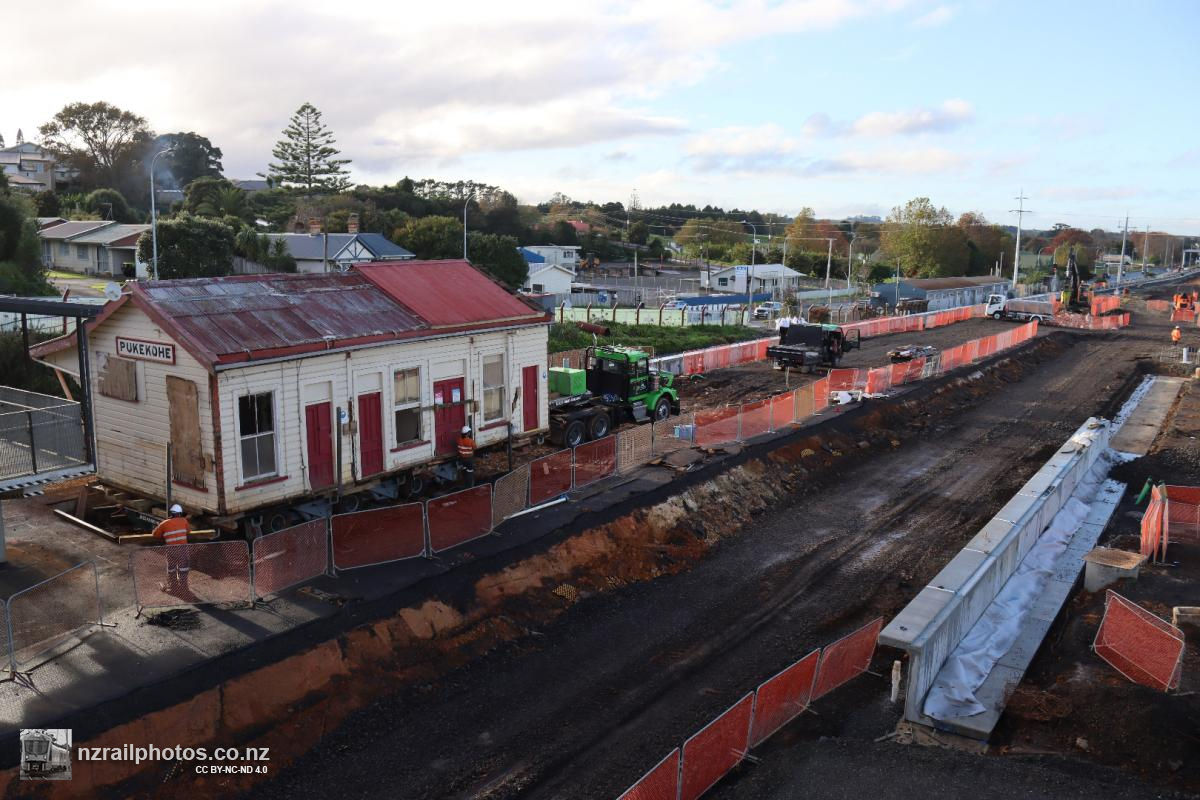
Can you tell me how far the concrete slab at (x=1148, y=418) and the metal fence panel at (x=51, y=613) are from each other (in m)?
31.6

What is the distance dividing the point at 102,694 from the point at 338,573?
15.9 ft

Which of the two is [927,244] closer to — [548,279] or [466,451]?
[548,279]

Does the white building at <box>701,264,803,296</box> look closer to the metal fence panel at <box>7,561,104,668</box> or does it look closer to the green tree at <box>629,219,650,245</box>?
the green tree at <box>629,219,650,245</box>

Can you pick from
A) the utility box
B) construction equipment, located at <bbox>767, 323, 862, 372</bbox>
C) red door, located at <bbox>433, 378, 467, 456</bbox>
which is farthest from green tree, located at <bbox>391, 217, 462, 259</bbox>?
red door, located at <bbox>433, 378, 467, 456</bbox>

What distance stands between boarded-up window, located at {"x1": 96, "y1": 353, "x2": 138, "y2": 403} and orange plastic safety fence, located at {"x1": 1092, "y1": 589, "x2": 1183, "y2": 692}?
18100 millimetres

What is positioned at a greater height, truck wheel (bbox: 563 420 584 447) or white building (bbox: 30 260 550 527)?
white building (bbox: 30 260 550 527)

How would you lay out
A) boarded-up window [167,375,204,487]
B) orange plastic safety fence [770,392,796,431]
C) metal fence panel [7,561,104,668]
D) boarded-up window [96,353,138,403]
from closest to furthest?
metal fence panel [7,561,104,668] → boarded-up window [167,375,204,487] → boarded-up window [96,353,138,403] → orange plastic safety fence [770,392,796,431]

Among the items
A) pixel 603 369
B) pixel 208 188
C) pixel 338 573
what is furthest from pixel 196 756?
pixel 208 188

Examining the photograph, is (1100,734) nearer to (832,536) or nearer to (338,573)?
(832,536)

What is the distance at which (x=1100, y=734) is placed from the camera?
522 inches

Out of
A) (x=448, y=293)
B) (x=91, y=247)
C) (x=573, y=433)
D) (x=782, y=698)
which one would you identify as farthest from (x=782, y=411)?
(x=91, y=247)

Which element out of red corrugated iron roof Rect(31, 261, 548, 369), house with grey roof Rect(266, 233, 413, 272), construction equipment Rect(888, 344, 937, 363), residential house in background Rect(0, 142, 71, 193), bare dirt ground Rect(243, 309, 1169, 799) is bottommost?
bare dirt ground Rect(243, 309, 1169, 799)

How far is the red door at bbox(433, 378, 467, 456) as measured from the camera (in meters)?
21.1

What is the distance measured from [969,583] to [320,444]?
496 inches
